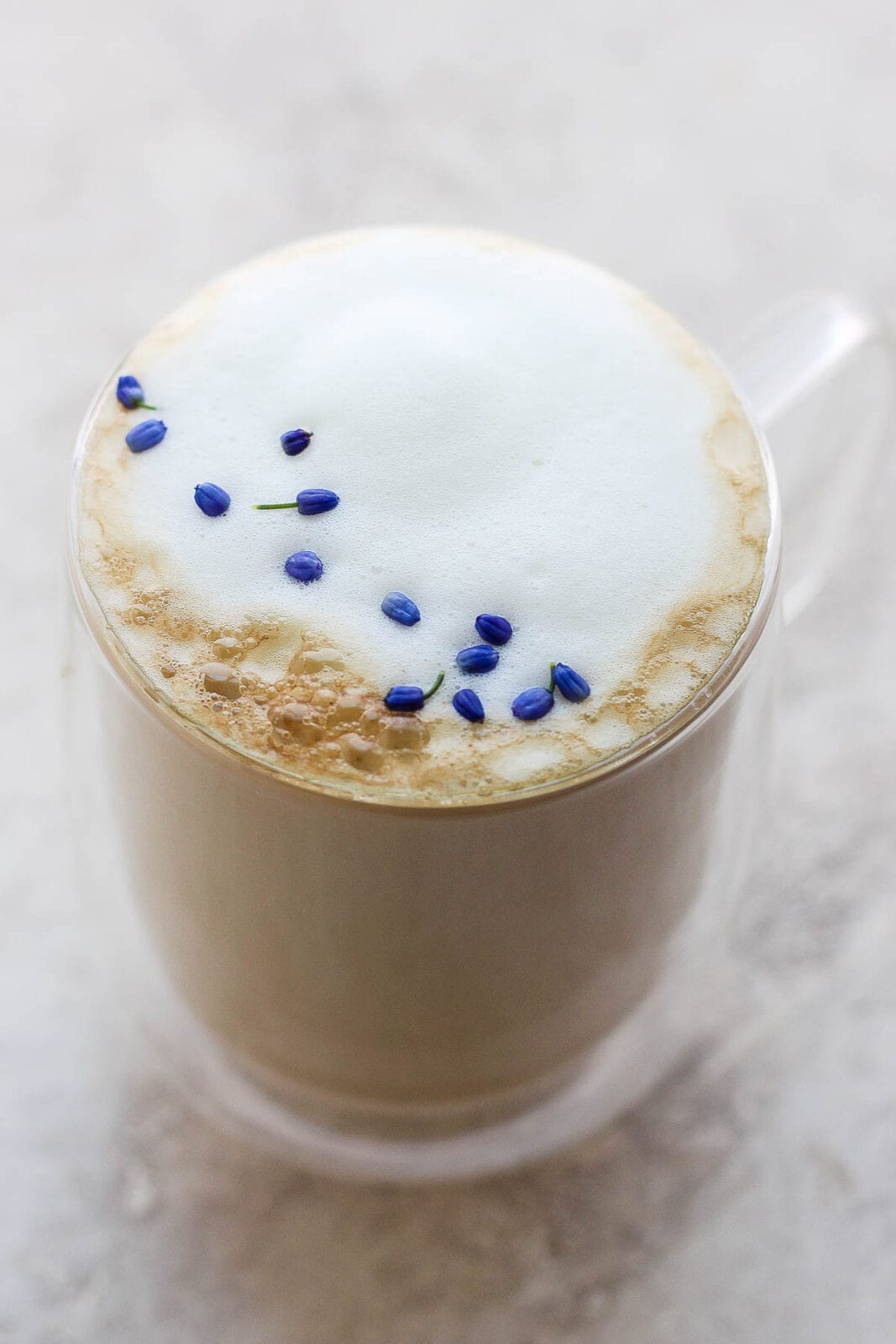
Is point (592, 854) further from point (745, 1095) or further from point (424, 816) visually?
point (745, 1095)

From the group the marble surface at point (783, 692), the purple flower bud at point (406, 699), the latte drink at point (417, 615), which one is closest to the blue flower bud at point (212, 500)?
the latte drink at point (417, 615)

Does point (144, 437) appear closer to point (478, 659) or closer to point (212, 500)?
point (212, 500)

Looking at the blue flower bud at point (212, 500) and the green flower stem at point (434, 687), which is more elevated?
the blue flower bud at point (212, 500)

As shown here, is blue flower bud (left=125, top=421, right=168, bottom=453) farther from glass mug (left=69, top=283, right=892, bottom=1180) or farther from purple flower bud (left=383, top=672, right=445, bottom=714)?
purple flower bud (left=383, top=672, right=445, bottom=714)

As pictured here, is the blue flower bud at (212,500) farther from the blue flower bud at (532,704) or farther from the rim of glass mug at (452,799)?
the blue flower bud at (532,704)

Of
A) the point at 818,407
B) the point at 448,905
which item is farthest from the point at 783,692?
the point at 448,905

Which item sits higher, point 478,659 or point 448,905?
point 478,659

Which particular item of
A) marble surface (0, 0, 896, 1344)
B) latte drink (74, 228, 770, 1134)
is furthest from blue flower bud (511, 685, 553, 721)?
marble surface (0, 0, 896, 1344)

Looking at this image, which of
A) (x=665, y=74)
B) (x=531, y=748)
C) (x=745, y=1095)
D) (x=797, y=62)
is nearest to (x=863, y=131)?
(x=797, y=62)
